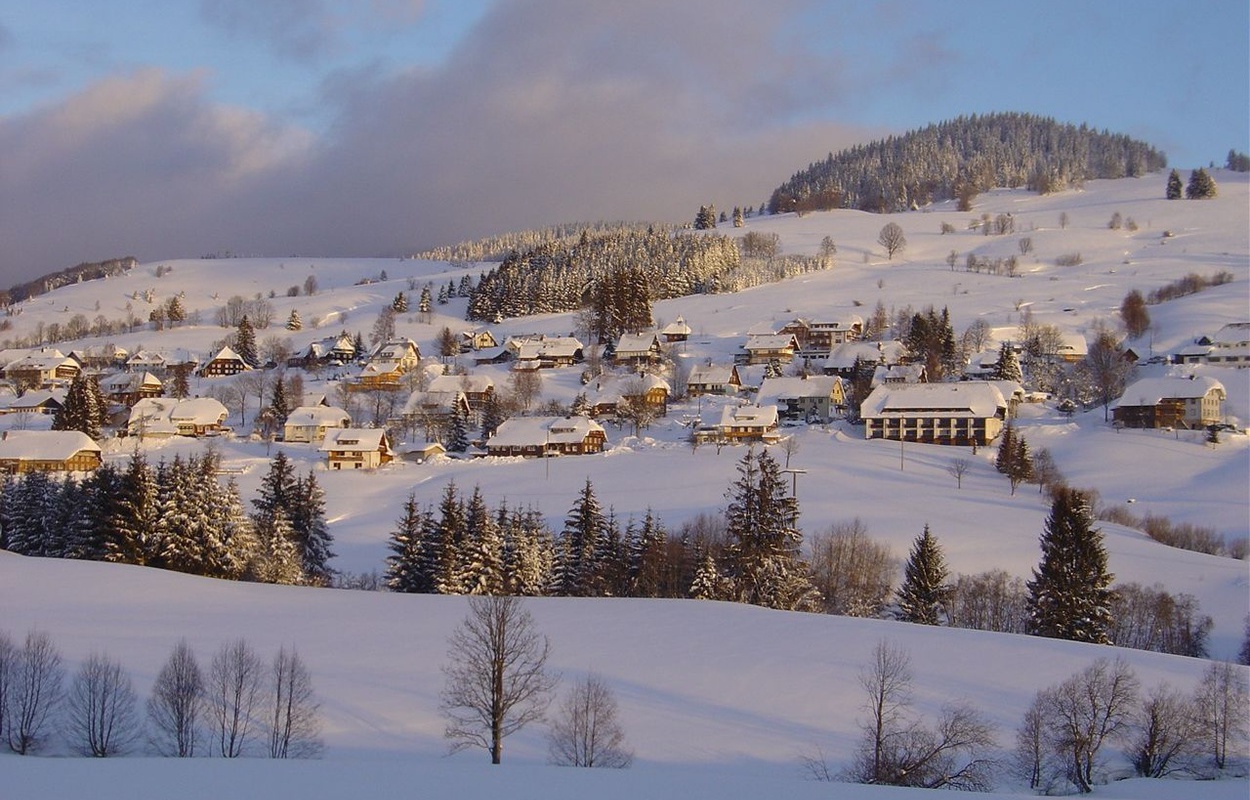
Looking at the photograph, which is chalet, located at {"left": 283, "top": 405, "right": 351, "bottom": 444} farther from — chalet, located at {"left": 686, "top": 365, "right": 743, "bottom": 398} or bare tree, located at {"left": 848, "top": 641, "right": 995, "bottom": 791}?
bare tree, located at {"left": 848, "top": 641, "right": 995, "bottom": 791}

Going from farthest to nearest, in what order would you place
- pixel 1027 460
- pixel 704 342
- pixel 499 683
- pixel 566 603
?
1. pixel 704 342
2. pixel 1027 460
3. pixel 566 603
4. pixel 499 683

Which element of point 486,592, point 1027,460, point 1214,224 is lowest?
point 486,592

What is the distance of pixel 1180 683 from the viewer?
2389 centimetres

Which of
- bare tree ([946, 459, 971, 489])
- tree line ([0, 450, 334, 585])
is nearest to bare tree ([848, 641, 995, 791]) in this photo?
tree line ([0, 450, 334, 585])

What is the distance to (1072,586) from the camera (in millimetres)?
33719

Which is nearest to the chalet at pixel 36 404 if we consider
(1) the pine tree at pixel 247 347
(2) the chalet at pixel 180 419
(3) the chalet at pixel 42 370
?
(2) the chalet at pixel 180 419

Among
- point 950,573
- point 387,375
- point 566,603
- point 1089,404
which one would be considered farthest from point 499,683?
point 387,375

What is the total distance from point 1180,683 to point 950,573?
1844 cm

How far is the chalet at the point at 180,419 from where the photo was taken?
77.7 metres

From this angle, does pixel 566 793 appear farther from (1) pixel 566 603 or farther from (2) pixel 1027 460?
(2) pixel 1027 460

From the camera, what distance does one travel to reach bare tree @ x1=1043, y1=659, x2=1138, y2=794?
797 inches

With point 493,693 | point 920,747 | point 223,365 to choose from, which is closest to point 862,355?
point 223,365

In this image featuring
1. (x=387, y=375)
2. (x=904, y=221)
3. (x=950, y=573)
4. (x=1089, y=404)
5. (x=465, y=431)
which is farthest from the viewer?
(x=904, y=221)

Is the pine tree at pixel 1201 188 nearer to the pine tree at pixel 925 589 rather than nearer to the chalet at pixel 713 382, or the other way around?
the chalet at pixel 713 382
